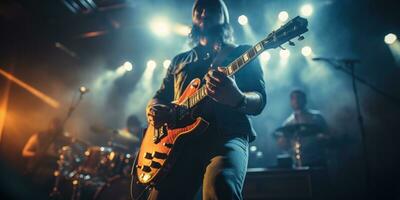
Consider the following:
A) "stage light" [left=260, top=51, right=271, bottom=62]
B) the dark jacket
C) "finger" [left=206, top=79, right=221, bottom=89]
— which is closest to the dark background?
"stage light" [left=260, top=51, right=271, bottom=62]

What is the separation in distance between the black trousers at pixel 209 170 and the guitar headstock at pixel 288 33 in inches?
31.2

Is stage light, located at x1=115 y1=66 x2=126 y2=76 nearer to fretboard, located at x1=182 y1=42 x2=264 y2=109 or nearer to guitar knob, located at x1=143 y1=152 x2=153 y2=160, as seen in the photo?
guitar knob, located at x1=143 y1=152 x2=153 y2=160

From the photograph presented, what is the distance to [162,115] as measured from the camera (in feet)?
9.18

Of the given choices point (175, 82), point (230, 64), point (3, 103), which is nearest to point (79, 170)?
point (3, 103)

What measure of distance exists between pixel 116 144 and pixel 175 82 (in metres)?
5.15

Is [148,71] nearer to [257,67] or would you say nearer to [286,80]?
[286,80]

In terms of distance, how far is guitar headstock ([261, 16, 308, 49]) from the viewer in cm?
241

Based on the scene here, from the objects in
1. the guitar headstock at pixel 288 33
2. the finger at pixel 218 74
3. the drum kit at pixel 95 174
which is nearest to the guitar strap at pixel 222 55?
the guitar headstock at pixel 288 33

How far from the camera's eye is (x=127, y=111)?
467 inches

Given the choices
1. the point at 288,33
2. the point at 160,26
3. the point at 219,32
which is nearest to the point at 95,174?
the point at 160,26

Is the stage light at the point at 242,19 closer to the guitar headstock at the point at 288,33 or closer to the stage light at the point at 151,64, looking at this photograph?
the stage light at the point at 151,64

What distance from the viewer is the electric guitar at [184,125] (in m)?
2.45

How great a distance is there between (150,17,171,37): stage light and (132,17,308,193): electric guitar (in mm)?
6824

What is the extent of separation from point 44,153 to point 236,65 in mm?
7244
